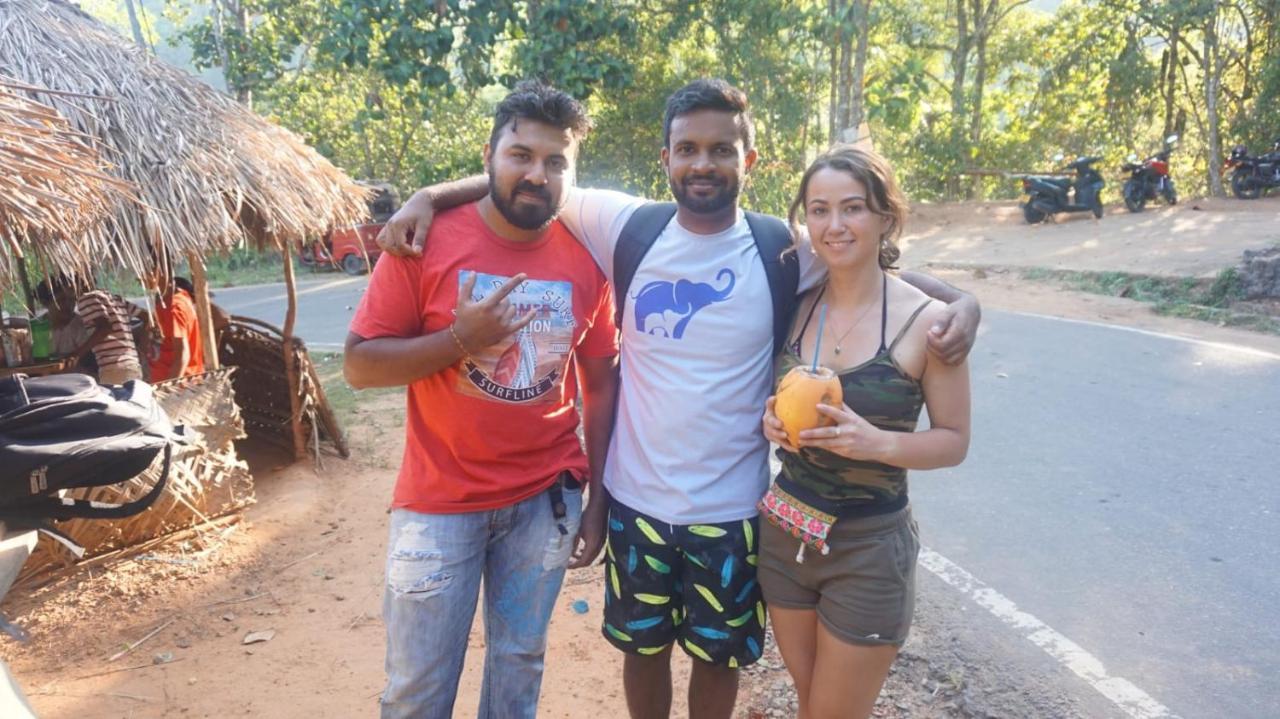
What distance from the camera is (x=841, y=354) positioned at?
224 cm

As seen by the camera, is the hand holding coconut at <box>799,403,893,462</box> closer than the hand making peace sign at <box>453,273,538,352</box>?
Yes

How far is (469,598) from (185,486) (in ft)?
10.7

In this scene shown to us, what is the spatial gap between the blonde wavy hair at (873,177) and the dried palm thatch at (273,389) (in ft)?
15.9

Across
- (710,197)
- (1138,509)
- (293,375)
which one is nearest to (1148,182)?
(1138,509)

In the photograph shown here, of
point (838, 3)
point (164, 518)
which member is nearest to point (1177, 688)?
point (164, 518)

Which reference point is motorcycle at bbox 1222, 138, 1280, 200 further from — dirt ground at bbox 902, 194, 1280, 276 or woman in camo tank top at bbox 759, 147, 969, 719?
woman in camo tank top at bbox 759, 147, 969, 719

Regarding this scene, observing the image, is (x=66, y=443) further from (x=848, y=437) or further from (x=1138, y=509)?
(x=1138, y=509)

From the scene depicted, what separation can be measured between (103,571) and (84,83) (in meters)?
2.83

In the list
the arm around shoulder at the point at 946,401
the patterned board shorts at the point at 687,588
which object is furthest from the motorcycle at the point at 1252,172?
the patterned board shorts at the point at 687,588

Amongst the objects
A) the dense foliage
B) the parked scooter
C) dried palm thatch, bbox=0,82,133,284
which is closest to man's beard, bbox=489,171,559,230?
dried palm thatch, bbox=0,82,133,284

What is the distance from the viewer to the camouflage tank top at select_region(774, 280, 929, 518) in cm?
214

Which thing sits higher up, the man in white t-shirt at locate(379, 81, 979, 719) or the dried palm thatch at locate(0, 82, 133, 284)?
the dried palm thatch at locate(0, 82, 133, 284)

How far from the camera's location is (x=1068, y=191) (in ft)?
54.8

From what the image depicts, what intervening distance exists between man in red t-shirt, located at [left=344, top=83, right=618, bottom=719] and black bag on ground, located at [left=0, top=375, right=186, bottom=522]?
1.06 m
